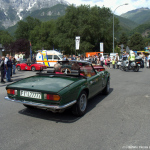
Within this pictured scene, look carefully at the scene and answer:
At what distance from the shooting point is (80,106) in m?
4.29

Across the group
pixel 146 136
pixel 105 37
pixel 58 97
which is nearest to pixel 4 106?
pixel 58 97

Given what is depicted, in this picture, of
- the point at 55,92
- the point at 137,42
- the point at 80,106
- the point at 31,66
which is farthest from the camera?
the point at 137,42

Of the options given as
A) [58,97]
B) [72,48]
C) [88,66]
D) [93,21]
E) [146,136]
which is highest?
[93,21]

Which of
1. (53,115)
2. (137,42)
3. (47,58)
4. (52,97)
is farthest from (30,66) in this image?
(137,42)

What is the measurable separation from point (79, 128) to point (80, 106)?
2.48 feet

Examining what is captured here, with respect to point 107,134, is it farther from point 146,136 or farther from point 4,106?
point 4,106

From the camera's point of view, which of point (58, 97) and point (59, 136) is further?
point (58, 97)

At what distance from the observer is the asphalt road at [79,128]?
295 centimetres

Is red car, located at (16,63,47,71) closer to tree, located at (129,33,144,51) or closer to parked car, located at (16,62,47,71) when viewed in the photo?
parked car, located at (16,62,47,71)

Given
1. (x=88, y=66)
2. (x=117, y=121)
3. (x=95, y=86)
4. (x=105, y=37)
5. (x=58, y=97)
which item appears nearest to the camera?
(x=58, y=97)

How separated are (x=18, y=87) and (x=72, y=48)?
3445 cm

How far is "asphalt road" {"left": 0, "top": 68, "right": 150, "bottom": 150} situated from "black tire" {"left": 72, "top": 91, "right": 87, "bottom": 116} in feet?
0.46

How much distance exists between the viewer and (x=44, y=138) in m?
3.18

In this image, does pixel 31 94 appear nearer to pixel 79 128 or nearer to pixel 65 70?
pixel 79 128
